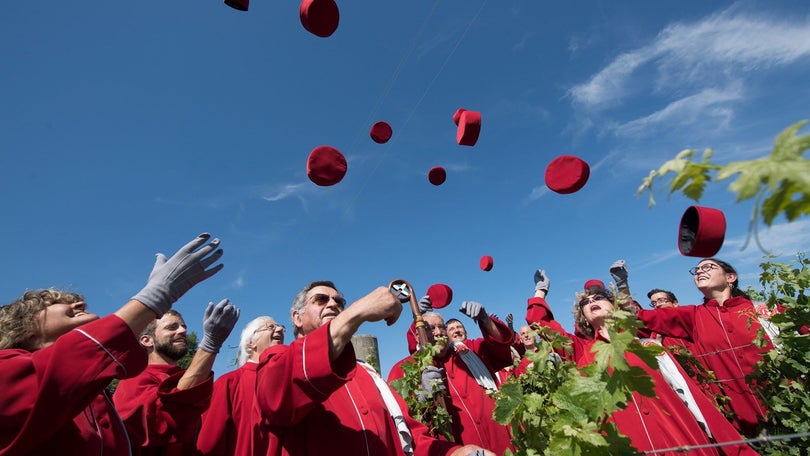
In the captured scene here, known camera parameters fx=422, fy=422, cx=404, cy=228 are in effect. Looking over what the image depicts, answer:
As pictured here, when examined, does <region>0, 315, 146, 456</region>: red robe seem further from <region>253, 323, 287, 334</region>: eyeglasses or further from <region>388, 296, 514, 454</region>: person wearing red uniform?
<region>388, 296, 514, 454</region>: person wearing red uniform

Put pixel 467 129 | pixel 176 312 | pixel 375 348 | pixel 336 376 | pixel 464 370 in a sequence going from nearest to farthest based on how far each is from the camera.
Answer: pixel 336 376, pixel 176 312, pixel 464 370, pixel 467 129, pixel 375 348

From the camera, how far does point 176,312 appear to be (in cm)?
408

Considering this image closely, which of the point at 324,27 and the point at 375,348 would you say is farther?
the point at 375,348

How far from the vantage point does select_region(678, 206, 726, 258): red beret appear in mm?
1604

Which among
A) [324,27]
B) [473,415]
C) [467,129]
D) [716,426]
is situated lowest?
[716,426]

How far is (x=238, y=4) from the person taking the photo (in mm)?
4000

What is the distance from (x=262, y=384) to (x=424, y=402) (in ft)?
7.59

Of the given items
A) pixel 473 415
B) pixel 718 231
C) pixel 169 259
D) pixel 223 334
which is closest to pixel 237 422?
pixel 223 334

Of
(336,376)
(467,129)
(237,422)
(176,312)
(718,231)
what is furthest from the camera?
(467,129)

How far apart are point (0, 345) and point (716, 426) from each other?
4303mm

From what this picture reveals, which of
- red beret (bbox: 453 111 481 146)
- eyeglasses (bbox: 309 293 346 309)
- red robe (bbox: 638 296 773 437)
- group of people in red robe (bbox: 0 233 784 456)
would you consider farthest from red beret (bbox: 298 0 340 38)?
red robe (bbox: 638 296 773 437)

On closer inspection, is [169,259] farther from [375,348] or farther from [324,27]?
[375,348]

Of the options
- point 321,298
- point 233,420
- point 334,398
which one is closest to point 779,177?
point 334,398

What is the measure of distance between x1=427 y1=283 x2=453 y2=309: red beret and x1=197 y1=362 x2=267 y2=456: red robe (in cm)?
350
